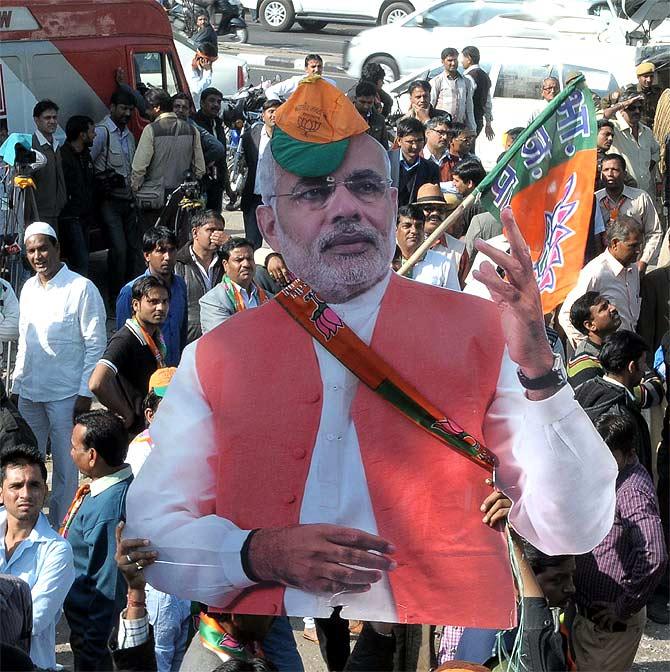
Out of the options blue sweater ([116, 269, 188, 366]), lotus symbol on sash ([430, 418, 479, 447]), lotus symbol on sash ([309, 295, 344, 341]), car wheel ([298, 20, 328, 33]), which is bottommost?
blue sweater ([116, 269, 188, 366])

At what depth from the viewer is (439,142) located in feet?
30.1

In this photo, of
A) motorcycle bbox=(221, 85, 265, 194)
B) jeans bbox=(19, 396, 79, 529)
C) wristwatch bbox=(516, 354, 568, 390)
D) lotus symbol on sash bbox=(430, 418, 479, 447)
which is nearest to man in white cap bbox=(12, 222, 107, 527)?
jeans bbox=(19, 396, 79, 529)

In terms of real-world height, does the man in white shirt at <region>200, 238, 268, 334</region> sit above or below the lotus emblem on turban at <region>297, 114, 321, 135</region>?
below

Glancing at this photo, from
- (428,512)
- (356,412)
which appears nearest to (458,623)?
(428,512)

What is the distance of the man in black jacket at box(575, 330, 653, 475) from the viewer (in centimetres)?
572

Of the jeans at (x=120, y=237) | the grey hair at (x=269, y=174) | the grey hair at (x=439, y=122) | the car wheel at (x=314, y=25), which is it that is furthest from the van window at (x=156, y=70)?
the grey hair at (x=269, y=174)

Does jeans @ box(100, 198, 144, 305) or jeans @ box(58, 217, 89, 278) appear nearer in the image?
jeans @ box(58, 217, 89, 278)

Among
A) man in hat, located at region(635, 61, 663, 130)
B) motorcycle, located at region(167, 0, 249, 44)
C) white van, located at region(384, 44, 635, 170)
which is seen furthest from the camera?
motorcycle, located at region(167, 0, 249, 44)

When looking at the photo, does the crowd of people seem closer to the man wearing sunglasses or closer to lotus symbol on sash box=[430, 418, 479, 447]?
lotus symbol on sash box=[430, 418, 479, 447]

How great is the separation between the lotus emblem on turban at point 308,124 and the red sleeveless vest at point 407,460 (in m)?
0.59

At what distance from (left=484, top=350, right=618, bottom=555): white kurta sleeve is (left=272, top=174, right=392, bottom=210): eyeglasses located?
585 millimetres

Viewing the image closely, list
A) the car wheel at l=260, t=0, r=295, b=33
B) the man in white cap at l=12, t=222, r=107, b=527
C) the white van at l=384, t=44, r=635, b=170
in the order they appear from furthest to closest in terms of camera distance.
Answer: the car wheel at l=260, t=0, r=295, b=33 < the white van at l=384, t=44, r=635, b=170 < the man in white cap at l=12, t=222, r=107, b=527

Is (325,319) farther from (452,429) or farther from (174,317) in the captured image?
(174,317)

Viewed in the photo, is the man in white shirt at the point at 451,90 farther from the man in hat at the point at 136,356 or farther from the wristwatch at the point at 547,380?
the wristwatch at the point at 547,380
